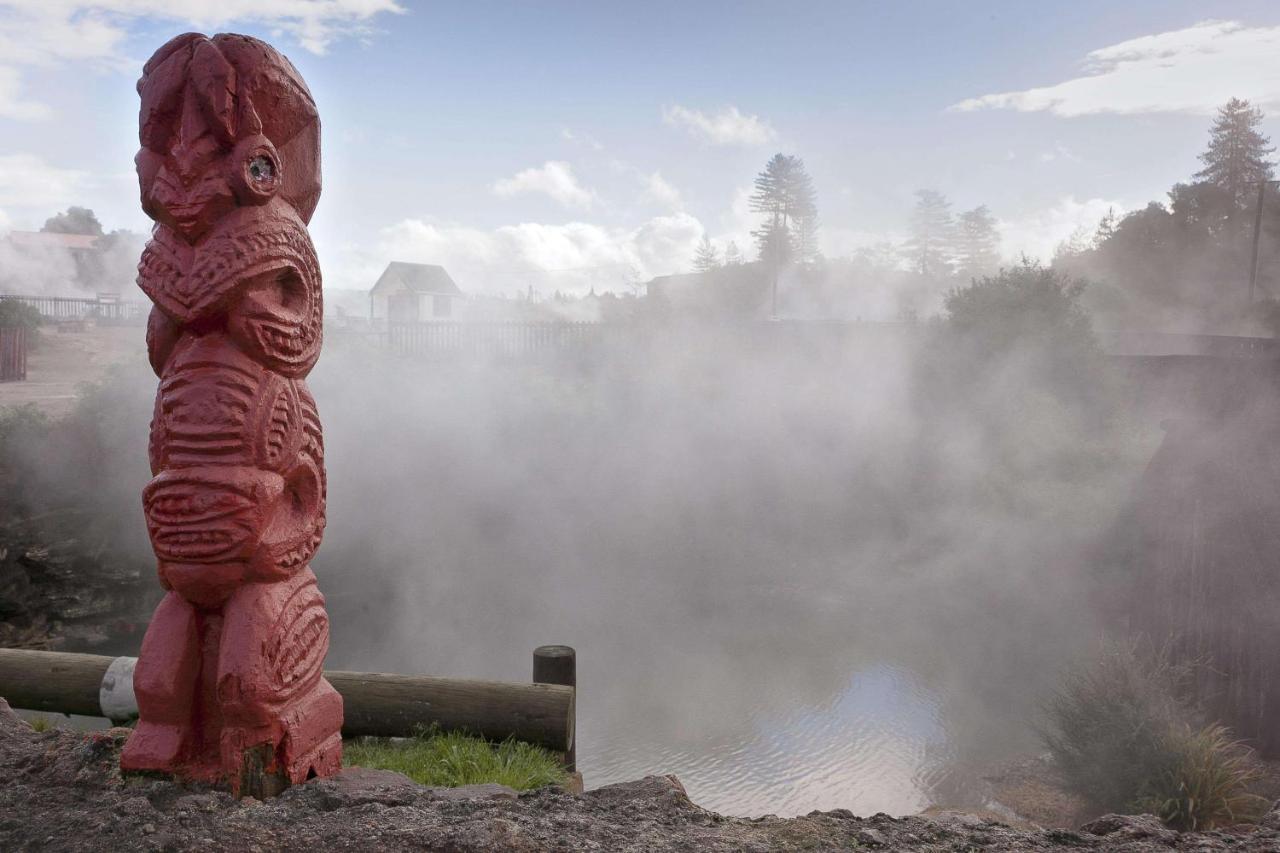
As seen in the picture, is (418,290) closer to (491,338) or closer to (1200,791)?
(491,338)

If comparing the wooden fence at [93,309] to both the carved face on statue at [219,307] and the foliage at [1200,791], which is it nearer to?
the carved face on statue at [219,307]

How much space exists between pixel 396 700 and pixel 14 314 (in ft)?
57.0

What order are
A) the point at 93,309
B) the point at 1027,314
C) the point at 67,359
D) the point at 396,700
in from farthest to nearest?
1. the point at 93,309
2. the point at 67,359
3. the point at 1027,314
4. the point at 396,700

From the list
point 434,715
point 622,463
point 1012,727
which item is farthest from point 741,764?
point 622,463

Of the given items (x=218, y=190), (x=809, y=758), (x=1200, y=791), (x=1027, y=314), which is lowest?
(x=809, y=758)

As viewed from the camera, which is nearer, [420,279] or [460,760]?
[460,760]

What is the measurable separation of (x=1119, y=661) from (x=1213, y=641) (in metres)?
1.32

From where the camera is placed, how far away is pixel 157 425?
2674 millimetres

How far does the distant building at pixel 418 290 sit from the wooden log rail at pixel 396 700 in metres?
25.5

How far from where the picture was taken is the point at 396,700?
3955mm

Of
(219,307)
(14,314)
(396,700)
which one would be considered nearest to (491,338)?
(14,314)

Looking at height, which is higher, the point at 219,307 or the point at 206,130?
the point at 206,130

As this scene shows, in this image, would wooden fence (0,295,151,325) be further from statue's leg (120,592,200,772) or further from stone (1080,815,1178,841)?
stone (1080,815,1178,841)

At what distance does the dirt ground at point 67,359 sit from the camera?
575 inches
